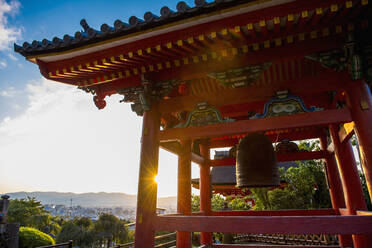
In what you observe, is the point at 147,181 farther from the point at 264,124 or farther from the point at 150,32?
the point at 150,32

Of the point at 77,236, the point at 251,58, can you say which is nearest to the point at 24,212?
the point at 77,236

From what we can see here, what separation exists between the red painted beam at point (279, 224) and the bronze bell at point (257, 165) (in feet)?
3.41

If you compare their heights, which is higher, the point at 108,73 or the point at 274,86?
the point at 108,73

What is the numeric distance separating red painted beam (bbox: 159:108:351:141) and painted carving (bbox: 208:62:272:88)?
0.72 meters

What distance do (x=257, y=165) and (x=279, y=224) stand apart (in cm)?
125

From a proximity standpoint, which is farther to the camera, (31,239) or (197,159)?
(31,239)

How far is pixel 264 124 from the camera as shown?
10.8 ft

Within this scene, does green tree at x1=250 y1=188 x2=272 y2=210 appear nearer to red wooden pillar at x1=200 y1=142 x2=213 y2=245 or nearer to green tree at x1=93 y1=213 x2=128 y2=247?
red wooden pillar at x1=200 y1=142 x2=213 y2=245

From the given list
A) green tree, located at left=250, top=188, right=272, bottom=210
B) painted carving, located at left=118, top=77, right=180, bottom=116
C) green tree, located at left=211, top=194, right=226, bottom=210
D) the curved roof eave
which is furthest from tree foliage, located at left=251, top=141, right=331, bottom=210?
the curved roof eave

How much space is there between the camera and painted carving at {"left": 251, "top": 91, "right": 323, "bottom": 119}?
130 inches

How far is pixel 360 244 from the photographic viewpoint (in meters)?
3.62

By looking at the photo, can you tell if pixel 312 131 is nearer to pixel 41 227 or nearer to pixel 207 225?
pixel 207 225

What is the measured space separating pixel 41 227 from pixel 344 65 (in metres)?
32.3

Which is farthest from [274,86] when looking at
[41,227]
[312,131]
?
[41,227]
